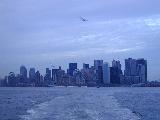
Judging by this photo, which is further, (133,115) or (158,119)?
(133,115)

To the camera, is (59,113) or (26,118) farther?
(59,113)

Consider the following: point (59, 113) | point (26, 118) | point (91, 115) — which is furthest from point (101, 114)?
point (26, 118)

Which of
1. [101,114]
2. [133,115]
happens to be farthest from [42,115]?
[133,115]

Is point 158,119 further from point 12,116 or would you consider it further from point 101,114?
point 12,116

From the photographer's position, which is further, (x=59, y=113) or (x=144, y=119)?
(x=59, y=113)

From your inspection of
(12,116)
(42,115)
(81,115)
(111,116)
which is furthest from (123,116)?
(12,116)

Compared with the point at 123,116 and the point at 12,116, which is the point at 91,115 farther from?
the point at 12,116

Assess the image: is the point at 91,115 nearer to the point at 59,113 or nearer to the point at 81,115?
the point at 81,115
